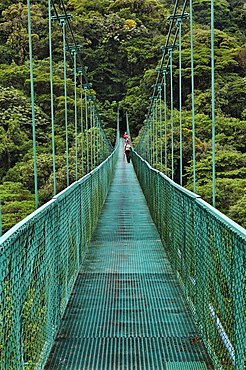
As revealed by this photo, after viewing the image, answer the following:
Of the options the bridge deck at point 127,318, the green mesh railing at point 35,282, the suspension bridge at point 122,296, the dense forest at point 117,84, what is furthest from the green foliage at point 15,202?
the green mesh railing at point 35,282

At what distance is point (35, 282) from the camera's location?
6.64 feet

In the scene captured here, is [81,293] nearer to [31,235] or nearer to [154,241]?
[31,235]

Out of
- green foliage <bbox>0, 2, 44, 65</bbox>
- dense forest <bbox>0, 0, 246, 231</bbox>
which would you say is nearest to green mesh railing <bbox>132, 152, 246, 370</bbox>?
dense forest <bbox>0, 0, 246, 231</bbox>

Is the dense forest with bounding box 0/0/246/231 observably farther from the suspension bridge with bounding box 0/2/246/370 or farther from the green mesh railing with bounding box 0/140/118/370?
the green mesh railing with bounding box 0/140/118/370

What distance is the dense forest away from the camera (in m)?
17.1

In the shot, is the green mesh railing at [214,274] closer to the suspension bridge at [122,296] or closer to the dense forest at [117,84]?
the suspension bridge at [122,296]

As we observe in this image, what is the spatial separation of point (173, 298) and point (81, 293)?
0.61 metres

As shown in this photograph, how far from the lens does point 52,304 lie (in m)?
2.45

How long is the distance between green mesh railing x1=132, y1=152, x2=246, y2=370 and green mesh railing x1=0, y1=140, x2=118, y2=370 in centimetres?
72

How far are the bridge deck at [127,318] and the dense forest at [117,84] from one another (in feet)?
27.4

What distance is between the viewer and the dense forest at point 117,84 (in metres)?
17.1

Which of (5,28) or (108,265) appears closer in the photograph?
(108,265)

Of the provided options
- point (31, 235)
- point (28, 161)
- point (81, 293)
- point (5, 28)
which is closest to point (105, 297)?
point (81, 293)

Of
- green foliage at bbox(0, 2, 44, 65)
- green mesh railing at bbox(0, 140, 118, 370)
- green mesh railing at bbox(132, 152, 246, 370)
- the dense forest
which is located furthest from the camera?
green foliage at bbox(0, 2, 44, 65)
